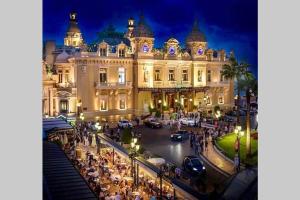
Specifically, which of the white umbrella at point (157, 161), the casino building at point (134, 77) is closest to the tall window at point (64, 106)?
the casino building at point (134, 77)

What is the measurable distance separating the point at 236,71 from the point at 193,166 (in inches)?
Result: 150

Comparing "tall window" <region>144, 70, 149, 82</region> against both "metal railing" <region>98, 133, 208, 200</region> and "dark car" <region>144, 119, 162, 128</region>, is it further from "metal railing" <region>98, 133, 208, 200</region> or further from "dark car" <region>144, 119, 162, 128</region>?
"metal railing" <region>98, 133, 208, 200</region>

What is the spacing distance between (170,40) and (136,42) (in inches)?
177

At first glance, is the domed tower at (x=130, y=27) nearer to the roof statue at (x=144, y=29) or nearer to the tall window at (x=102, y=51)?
the roof statue at (x=144, y=29)

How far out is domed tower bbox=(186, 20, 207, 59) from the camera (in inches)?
589

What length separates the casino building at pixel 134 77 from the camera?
54.2 feet

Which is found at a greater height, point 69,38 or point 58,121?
point 69,38

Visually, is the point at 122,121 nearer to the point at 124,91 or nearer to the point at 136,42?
the point at 124,91

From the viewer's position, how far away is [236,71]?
50.0 ft

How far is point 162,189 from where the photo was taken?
44.8 feet

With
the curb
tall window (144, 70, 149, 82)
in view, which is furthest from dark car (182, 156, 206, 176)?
tall window (144, 70, 149, 82)

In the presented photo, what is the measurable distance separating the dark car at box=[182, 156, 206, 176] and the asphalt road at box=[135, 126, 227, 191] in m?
0.24

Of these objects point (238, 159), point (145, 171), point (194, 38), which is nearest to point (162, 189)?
point (145, 171)

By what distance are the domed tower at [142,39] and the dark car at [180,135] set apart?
A: 13.9ft
